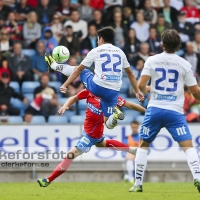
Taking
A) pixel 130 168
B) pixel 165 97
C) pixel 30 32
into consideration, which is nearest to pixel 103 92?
pixel 165 97

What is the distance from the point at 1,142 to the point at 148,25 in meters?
7.01

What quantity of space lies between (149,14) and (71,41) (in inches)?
120

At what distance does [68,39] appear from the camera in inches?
848

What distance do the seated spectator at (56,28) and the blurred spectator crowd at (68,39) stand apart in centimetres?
3

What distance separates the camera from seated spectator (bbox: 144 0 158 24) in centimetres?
2308

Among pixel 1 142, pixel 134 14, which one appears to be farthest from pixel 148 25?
pixel 1 142

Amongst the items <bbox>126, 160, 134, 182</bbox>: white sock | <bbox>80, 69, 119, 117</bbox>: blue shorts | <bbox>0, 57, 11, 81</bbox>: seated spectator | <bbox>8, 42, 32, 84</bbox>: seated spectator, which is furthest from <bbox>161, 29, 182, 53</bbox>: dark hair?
<bbox>8, 42, 32, 84</bbox>: seated spectator

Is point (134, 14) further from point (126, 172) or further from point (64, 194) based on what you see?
point (64, 194)

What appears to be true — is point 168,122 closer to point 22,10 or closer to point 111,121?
point 111,121

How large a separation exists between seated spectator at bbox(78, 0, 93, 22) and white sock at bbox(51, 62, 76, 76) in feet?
32.0

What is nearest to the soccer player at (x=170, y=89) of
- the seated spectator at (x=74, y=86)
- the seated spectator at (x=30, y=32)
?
the seated spectator at (x=74, y=86)

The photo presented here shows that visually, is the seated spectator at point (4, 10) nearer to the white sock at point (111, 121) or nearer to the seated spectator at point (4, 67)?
the seated spectator at point (4, 67)

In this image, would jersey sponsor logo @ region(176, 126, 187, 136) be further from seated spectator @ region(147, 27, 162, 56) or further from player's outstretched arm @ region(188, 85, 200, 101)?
seated spectator @ region(147, 27, 162, 56)

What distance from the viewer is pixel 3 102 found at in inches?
774
